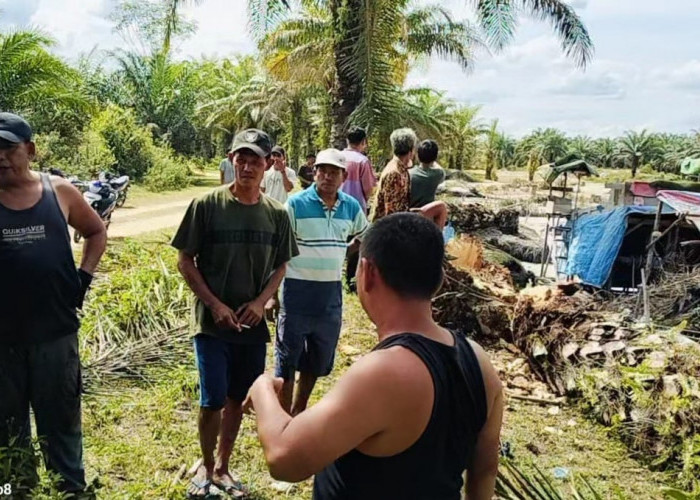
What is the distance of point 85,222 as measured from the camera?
2854 millimetres

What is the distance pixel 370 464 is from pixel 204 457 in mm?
1991

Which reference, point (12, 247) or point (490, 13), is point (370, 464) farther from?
point (490, 13)

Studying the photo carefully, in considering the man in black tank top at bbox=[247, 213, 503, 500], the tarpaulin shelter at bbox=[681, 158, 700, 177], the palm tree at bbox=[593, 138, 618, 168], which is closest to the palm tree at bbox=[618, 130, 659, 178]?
the palm tree at bbox=[593, 138, 618, 168]

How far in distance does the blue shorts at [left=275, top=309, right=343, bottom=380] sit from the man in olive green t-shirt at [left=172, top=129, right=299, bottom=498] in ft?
1.66

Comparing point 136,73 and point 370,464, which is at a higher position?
point 136,73

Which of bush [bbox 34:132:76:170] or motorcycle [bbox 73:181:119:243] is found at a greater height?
bush [bbox 34:132:76:170]

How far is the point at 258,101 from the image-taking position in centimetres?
2748

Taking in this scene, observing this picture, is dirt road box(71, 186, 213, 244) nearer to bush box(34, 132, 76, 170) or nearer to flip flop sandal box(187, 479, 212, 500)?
bush box(34, 132, 76, 170)

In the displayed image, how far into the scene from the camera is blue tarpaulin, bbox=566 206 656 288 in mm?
8438

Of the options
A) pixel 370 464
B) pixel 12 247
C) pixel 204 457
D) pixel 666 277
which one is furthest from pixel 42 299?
pixel 666 277

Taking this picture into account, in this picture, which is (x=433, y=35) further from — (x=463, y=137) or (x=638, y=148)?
(x=638, y=148)

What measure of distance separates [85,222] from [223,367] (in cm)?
95

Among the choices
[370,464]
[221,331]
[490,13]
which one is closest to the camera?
[370,464]

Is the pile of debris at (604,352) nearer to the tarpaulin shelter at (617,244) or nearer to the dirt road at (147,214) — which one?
the tarpaulin shelter at (617,244)
